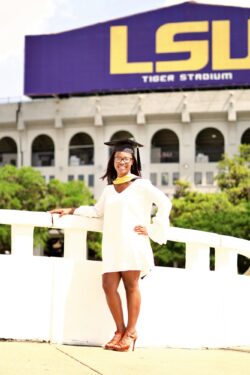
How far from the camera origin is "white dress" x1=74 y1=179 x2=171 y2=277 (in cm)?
585

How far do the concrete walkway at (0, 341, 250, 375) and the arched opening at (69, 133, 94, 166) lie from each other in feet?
204

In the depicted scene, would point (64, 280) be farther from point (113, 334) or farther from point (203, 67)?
point (203, 67)

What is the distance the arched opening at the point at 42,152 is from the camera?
70.8m

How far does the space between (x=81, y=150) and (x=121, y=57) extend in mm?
10551

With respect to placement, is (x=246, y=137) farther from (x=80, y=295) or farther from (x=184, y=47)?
(x=80, y=295)

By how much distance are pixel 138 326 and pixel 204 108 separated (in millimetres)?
57266

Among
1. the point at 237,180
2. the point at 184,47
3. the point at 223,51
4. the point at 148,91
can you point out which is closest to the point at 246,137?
the point at 223,51

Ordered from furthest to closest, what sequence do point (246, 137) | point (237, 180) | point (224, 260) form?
point (246, 137)
point (237, 180)
point (224, 260)

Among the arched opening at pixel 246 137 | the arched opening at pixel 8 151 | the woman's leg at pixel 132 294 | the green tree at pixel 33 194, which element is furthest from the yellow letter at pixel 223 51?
the woman's leg at pixel 132 294

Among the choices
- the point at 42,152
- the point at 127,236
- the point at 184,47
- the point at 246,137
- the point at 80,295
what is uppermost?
the point at 184,47

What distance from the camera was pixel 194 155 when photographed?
2511 inches

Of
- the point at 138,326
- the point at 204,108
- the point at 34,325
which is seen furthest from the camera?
the point at 204,108

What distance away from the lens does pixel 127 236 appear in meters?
5.86

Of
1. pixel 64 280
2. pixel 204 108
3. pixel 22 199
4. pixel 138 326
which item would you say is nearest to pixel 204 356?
pixel 138 326
